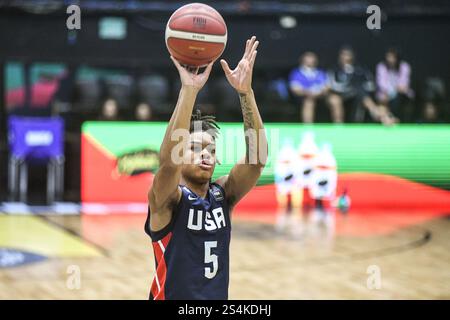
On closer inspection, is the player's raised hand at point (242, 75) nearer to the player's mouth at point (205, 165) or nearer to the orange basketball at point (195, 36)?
the orange basketball at point (195, 36)

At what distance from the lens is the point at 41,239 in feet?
34.8

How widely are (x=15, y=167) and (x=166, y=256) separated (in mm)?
10348

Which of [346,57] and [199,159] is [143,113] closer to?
[346,57]

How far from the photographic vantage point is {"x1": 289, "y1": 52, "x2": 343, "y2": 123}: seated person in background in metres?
13.9

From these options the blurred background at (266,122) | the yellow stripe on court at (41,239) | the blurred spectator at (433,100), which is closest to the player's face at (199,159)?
the blurred background at (266,122)

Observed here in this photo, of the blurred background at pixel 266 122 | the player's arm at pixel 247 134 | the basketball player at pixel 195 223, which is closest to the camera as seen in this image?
the basketball player at pixel 195 223

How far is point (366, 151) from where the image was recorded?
13422 mm

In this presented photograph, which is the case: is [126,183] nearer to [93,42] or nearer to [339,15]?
[93,42]

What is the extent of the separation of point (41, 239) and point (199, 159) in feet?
22.7

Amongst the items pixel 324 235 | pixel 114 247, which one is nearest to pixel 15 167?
pixel 114 247

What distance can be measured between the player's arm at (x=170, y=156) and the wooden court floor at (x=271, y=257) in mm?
3639

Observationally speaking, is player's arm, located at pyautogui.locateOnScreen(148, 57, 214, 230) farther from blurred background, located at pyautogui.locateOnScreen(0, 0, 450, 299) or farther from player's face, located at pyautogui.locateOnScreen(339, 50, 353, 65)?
player's face, located at pyautogui.locateOnScreen(339, 50, 353, 65)

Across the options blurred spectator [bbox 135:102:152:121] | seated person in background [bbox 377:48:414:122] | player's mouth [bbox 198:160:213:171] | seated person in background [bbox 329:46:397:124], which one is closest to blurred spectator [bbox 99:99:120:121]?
blurred spectator [bbox 135:102:152:121]

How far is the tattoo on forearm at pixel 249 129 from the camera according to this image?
429 centimetres
